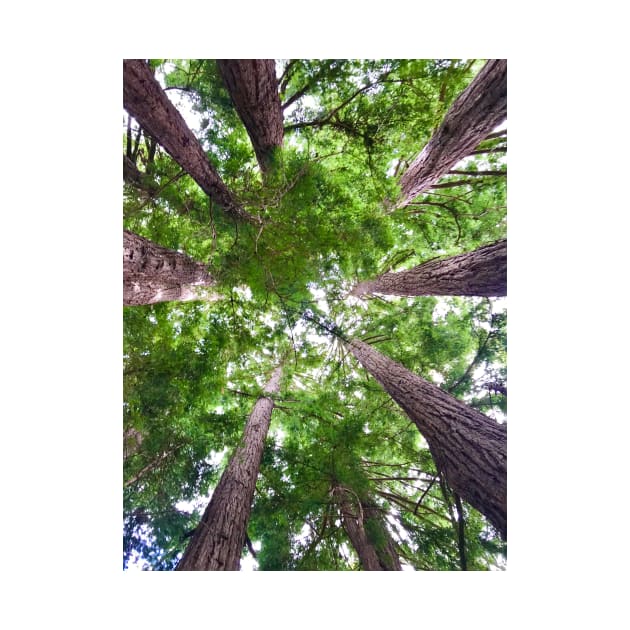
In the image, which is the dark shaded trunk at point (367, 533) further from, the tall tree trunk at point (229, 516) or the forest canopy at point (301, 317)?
the tall tree trunk at point (229, 516)

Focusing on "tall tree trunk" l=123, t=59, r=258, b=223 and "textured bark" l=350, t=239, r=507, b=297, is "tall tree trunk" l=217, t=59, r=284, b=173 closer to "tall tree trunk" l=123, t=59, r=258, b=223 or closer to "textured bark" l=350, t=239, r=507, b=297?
"tall tree trunk" l=123, t=59, r=258, b=223

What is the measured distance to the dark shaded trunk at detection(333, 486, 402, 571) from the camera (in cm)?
159

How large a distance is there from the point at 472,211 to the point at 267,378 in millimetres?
3208

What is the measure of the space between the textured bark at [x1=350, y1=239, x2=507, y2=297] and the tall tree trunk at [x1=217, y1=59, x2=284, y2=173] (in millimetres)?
1520

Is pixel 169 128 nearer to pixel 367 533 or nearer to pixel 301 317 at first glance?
pixel 301 317

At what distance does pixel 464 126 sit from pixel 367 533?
3322 mm

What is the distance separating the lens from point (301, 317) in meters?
2.44

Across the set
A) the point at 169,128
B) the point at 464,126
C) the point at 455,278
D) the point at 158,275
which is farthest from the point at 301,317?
the point at 464,126

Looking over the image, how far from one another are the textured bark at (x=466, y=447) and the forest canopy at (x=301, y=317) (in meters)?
0.01

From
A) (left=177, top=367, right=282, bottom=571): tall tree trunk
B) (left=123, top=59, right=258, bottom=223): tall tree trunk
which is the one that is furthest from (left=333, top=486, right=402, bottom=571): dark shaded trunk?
(left=123, top=59, right=258, bottom=223): tall tree trunk
